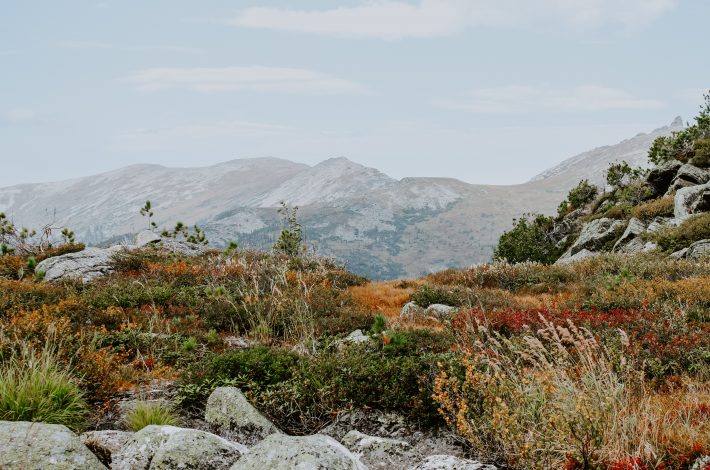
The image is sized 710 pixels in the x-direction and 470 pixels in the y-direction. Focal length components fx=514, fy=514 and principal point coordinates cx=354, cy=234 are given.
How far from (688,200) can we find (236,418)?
2297cm

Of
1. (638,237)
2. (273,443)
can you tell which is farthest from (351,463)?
(638,237)

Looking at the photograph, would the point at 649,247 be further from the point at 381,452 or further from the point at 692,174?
the point at 381,452

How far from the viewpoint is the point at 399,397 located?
19.6 feet

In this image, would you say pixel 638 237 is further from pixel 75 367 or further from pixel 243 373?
pixel 75 367

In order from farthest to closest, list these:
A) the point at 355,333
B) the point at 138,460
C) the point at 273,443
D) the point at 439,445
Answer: the point at 355,333, the point at 439,445, the point at 138,460, the point at 273,443

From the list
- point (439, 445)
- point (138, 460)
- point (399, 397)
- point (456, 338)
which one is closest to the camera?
point (138, 460)

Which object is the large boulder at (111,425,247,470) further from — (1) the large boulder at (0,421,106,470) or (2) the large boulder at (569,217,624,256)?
(2) the large boulder at (569,217,624,256)

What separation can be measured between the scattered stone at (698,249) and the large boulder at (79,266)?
18296 mm

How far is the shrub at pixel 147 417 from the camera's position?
5.51m

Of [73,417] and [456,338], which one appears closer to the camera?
[73,417]

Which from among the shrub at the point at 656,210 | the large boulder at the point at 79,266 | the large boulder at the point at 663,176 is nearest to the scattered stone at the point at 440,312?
the large boulder at the point at 79,266

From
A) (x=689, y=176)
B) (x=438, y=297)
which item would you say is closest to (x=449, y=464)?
(x=438, y=297)

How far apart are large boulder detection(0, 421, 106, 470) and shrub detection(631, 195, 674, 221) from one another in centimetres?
2546

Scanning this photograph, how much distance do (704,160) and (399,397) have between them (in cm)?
2808
